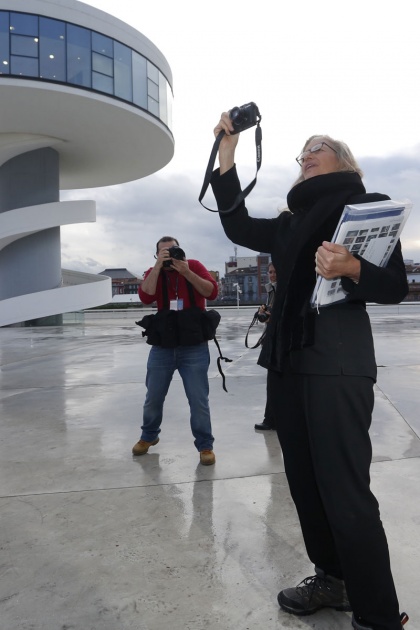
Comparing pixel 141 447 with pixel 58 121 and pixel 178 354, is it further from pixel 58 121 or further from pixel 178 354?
pixel 58 121

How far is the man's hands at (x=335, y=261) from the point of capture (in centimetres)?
171

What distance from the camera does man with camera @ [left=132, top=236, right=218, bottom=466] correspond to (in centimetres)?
397

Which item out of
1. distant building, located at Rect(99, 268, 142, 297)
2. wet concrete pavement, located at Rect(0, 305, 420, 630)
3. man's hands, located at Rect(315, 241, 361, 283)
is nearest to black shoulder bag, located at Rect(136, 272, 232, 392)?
wet concrete pavement, located at Rect(0, 305, 420, 630)

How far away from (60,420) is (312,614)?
4018 millimetres

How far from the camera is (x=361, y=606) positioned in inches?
72.0

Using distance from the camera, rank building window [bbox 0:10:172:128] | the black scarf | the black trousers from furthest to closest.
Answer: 1. building window [bbox 0:10:172:128]
2. the black scarf
3. the black trousers

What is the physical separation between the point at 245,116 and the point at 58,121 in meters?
21.5

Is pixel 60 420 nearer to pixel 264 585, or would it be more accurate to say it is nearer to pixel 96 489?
pixel 96 489

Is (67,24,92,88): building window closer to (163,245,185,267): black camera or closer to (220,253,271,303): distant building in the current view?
(163,245,185,267): black camera

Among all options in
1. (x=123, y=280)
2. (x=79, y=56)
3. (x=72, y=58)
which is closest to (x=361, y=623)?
(x=72, y=58)

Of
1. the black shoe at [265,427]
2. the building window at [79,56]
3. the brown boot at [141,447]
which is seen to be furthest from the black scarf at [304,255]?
the building window at [79,56]

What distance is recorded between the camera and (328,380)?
1.90 meters

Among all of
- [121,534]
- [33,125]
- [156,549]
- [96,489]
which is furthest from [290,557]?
[33,125]

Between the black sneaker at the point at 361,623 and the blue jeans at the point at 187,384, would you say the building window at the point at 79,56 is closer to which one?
the blue jeans at the point at 187,384
